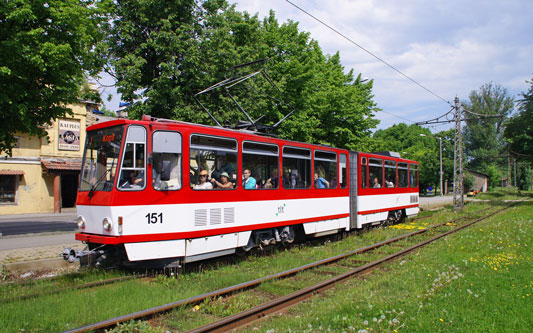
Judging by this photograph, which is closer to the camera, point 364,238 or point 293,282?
point 293,282

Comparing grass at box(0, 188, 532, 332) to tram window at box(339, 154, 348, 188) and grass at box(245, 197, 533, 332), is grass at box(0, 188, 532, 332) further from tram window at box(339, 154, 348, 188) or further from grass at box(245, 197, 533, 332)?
tram window at box(339, 154, 348, 188)

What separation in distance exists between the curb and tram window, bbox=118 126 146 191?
3.50 m

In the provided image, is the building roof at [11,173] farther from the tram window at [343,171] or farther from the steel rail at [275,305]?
the steel rail at [275,305]

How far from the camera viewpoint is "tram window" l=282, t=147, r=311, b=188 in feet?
35.3

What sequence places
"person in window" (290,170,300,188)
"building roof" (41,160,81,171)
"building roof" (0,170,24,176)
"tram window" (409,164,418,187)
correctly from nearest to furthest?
"person in window" (290,170,300,188), "tram window" (409,164,418,187), "building roof" (0,170,24,176), "building roof" (41,160,81,171)

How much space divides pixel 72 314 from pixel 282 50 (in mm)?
21339

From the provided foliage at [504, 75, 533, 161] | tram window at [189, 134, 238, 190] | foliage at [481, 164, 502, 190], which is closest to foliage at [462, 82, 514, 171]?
foliage at [481, 164, 502, 190]

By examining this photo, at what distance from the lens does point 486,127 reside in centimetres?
8244

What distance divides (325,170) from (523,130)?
3334 cm

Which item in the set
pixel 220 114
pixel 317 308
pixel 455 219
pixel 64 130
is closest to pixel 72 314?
pixel 317 308

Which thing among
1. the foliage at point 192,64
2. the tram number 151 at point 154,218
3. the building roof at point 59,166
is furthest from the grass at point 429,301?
the building roof at point 59,166

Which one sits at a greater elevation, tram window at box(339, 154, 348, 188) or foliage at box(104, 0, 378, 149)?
foliage at box(104, 0, 378, 149)

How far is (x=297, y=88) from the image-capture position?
22281mm

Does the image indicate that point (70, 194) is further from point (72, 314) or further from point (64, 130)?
point (72, 314)
